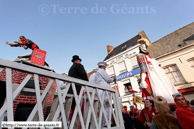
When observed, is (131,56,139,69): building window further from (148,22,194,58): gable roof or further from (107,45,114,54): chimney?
(107,45,114,54): chimney

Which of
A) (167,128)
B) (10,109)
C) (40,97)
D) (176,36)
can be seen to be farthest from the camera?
(176,36)

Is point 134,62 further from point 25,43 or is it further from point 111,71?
point 25,43

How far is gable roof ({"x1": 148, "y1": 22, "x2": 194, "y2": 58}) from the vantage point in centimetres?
951

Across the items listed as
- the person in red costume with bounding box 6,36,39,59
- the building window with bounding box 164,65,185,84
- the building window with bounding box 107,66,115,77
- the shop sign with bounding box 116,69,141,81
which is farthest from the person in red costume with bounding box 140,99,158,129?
the building window with bounding box 107,66,115,77

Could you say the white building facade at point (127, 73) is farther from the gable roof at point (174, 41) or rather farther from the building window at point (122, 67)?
the gable roof at point (174, 41)

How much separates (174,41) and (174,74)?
3.64 m

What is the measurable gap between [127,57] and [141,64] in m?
10.3

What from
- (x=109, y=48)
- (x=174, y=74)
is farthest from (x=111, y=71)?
(x=174, y=74)

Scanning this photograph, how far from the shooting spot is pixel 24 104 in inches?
155

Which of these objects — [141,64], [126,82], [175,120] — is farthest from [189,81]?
[175,120]

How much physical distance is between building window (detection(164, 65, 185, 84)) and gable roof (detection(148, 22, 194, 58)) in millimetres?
1671

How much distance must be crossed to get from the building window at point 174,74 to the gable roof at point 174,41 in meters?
1.67

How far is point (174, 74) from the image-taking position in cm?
919

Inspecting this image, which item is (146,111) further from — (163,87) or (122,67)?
(122,67)
